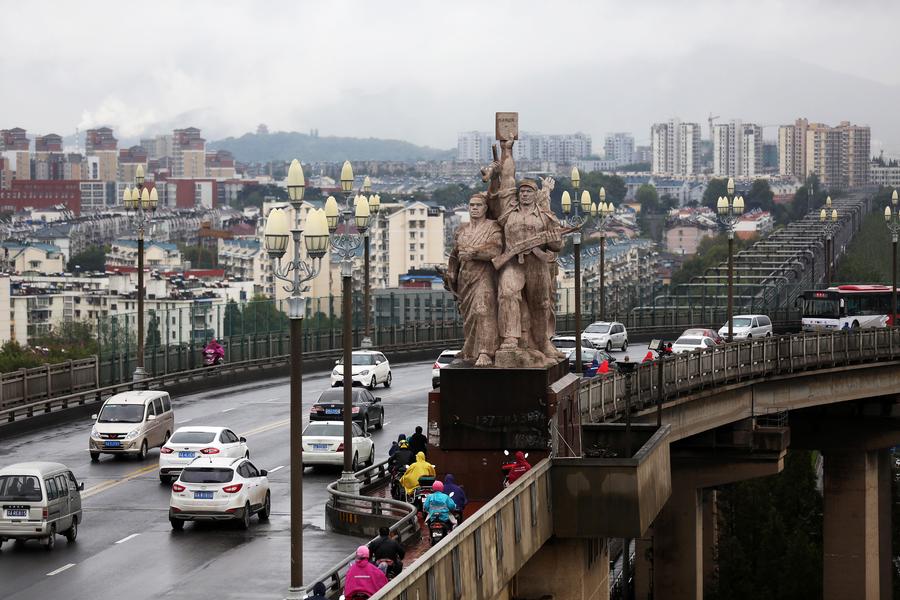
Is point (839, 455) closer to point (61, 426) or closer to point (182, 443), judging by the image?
point (61, 426)

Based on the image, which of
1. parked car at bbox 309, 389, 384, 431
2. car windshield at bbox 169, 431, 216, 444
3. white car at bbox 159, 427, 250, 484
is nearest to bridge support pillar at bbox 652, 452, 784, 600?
parked car at bbox 309, 389, 384, 431

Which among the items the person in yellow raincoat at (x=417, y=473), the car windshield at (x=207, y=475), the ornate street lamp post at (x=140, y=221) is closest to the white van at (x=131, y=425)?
the car windshield at (x=207, y=475)

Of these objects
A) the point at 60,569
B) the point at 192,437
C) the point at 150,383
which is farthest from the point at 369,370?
the point at 60,569

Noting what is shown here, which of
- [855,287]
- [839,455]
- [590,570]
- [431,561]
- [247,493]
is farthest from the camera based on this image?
[855,287]

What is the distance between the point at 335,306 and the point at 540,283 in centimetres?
4353

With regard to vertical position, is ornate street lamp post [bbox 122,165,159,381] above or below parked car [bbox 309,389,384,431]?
above

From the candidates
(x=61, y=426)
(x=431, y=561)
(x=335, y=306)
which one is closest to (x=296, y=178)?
(x=431, y=561)

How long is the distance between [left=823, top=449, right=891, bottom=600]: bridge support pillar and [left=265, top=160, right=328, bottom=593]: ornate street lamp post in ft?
140

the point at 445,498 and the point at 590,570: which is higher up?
the point at 445,498

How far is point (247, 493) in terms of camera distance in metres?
32.0

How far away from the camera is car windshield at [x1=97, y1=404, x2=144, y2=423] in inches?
1617

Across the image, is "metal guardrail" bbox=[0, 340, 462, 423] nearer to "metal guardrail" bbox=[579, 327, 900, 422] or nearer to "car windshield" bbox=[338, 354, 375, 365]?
"car windshield" bbox=[338, 354, 375, 365]

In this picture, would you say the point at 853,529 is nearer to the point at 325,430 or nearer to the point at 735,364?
the point at 735,364

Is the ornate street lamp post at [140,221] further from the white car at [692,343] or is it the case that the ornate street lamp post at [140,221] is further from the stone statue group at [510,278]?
the stone statue group at [510,278]
